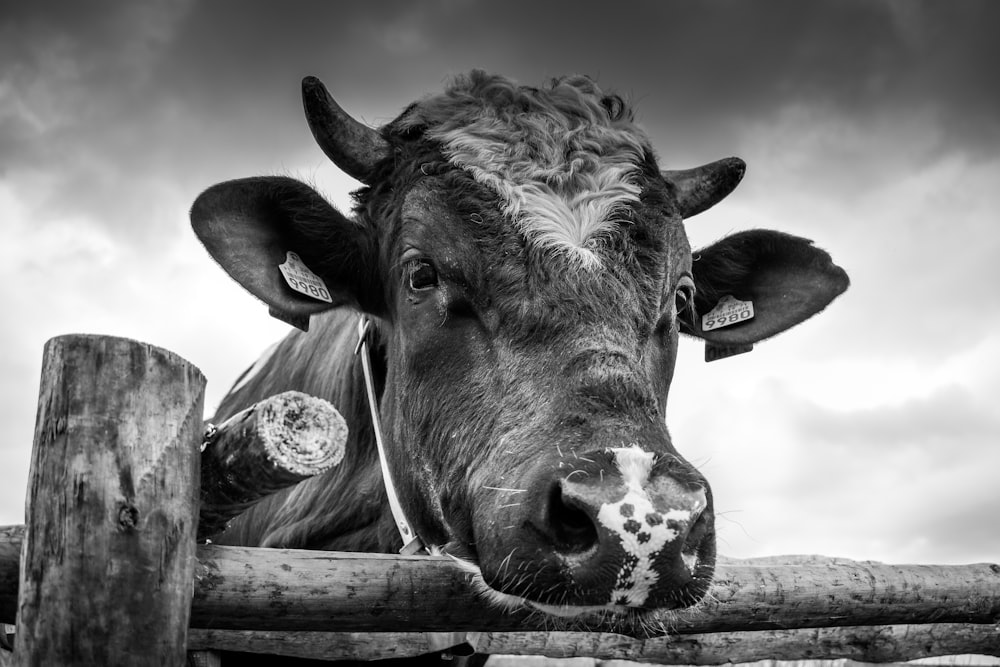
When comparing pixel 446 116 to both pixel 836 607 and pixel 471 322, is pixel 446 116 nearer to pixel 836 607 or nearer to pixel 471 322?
pixel 471 322

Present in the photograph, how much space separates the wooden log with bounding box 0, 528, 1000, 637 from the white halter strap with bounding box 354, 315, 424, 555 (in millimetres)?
565

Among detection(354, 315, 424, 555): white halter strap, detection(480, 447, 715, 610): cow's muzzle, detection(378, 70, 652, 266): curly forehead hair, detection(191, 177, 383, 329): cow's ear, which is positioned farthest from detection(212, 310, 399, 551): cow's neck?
detection(480, 447, 715, 610): cow's muzzle

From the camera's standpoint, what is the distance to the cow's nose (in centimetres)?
244

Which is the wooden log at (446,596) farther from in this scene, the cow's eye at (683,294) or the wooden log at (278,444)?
the cow's eye at (683,294)

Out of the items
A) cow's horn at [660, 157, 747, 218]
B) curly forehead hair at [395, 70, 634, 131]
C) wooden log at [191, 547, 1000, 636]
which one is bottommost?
wooden log at [191, 547, 1000, 636]

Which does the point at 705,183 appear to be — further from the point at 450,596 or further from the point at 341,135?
the point at 450,596

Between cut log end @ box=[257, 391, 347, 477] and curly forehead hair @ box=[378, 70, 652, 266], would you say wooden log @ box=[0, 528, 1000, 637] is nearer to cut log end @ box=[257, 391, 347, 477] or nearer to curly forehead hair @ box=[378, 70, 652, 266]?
cut log end @ box=[257, 391, 347, 477]

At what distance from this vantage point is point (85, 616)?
2260 mm

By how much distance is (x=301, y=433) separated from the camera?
2.40 metres

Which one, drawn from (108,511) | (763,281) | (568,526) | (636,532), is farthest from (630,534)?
(763,281)

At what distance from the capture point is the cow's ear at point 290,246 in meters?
3.85

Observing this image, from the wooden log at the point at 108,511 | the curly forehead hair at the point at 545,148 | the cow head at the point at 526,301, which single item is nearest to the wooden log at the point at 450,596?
the cow head at the point at 526,301

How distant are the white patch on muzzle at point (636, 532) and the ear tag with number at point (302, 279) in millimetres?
1855

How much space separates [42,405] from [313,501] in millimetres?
2164
